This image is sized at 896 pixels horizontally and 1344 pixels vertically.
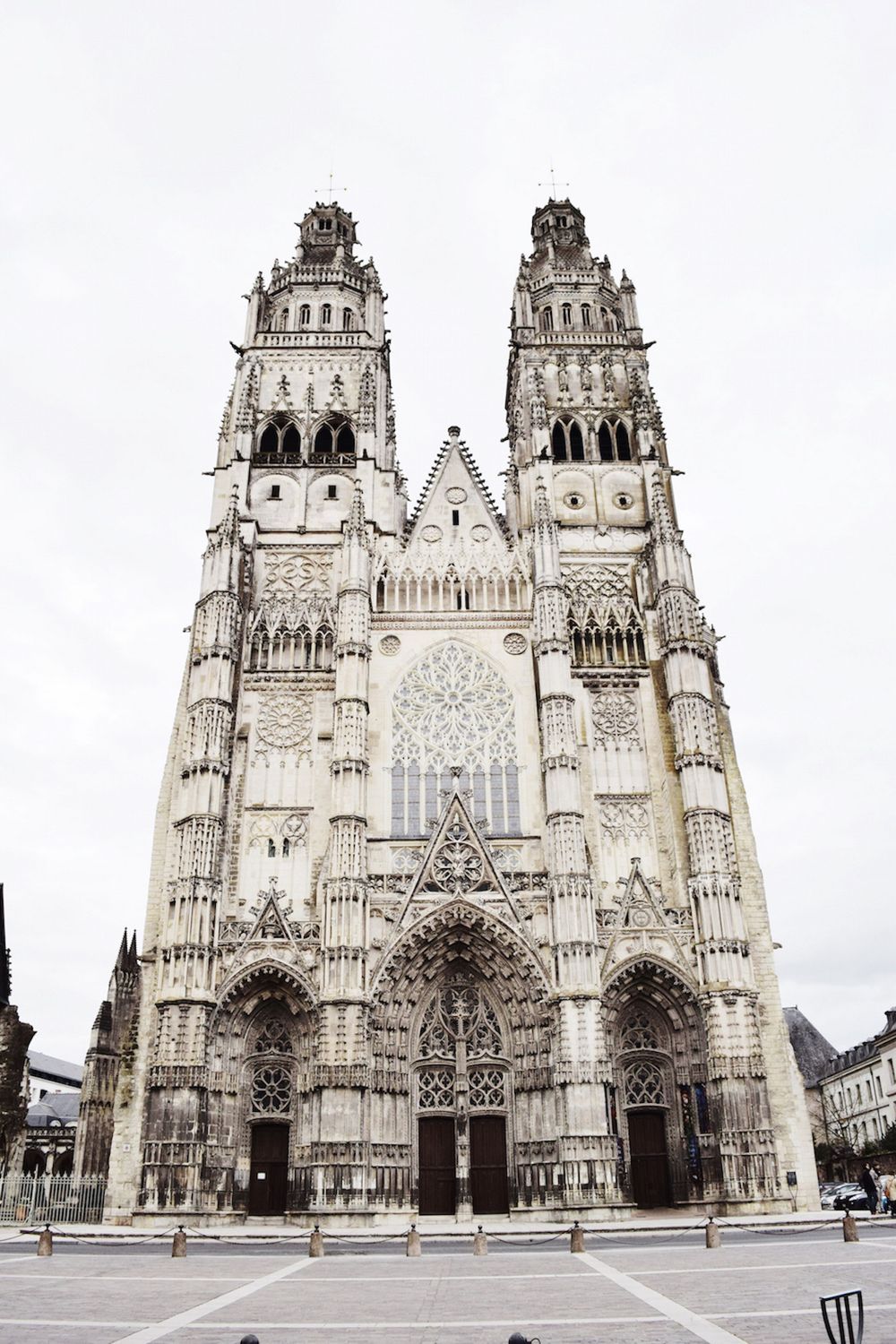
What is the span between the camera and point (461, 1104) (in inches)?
1053

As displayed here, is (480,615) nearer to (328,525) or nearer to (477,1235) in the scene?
(328,525)

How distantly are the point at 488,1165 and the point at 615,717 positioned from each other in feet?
44.0

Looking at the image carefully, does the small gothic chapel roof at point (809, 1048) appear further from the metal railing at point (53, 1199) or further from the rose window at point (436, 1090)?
the metal railing at point (53, 1199)

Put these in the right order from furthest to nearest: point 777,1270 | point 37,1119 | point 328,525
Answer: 1. point 37,1119
2. point 328,525
3. point 777,1270

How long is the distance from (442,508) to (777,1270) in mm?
27899

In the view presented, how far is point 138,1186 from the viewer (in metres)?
24.4

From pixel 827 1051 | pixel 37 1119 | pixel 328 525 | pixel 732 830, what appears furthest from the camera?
pixel 827 1051

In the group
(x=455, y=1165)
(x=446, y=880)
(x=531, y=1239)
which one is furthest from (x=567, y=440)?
(x=531, y=1239)

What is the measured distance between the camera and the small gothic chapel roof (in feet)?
206

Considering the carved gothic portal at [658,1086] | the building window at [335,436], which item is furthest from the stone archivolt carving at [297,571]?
the carved gothic portal at [658,1086]

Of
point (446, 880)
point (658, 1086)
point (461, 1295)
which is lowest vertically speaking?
point (461, 1295)

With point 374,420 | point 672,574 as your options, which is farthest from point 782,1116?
point 374,420

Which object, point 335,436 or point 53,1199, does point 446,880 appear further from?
point 335,436

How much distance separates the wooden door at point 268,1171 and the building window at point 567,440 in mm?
24613
